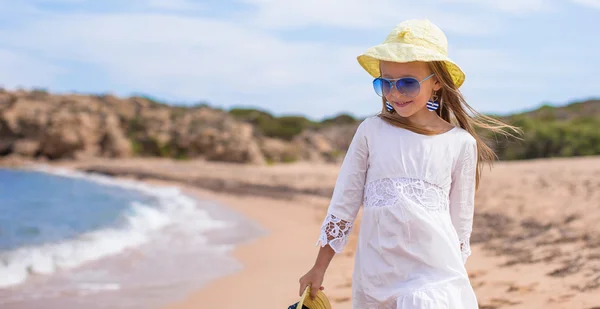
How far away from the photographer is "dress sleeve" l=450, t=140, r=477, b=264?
2230mm

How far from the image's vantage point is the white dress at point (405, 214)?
2.06 m

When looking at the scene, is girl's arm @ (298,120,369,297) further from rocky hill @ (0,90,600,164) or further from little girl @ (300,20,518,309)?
rocky hill @ (0,90,600,164)

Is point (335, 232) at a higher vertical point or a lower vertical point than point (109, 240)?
higher

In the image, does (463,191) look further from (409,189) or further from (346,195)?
(346,195)

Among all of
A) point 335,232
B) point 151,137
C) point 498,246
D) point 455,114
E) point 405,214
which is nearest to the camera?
point 405,214

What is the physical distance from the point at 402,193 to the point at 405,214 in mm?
69

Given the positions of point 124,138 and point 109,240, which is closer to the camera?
point 109,240

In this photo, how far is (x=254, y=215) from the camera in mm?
10805

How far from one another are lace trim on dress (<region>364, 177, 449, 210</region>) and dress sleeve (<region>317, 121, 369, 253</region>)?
62 millimetres

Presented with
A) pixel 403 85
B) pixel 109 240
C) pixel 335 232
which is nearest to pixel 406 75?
pixel 403 85

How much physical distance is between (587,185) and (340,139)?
28.6 meters

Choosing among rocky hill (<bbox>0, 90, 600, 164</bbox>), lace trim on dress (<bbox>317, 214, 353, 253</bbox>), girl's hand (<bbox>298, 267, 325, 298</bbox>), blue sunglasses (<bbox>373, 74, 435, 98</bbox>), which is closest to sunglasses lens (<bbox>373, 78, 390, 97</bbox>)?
blue sunglasses (<bbox>373, 74, 435, 98</bbox>)

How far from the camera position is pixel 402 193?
2.09 meters

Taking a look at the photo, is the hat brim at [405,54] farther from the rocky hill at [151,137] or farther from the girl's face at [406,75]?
the rocky hill at [151,137]
